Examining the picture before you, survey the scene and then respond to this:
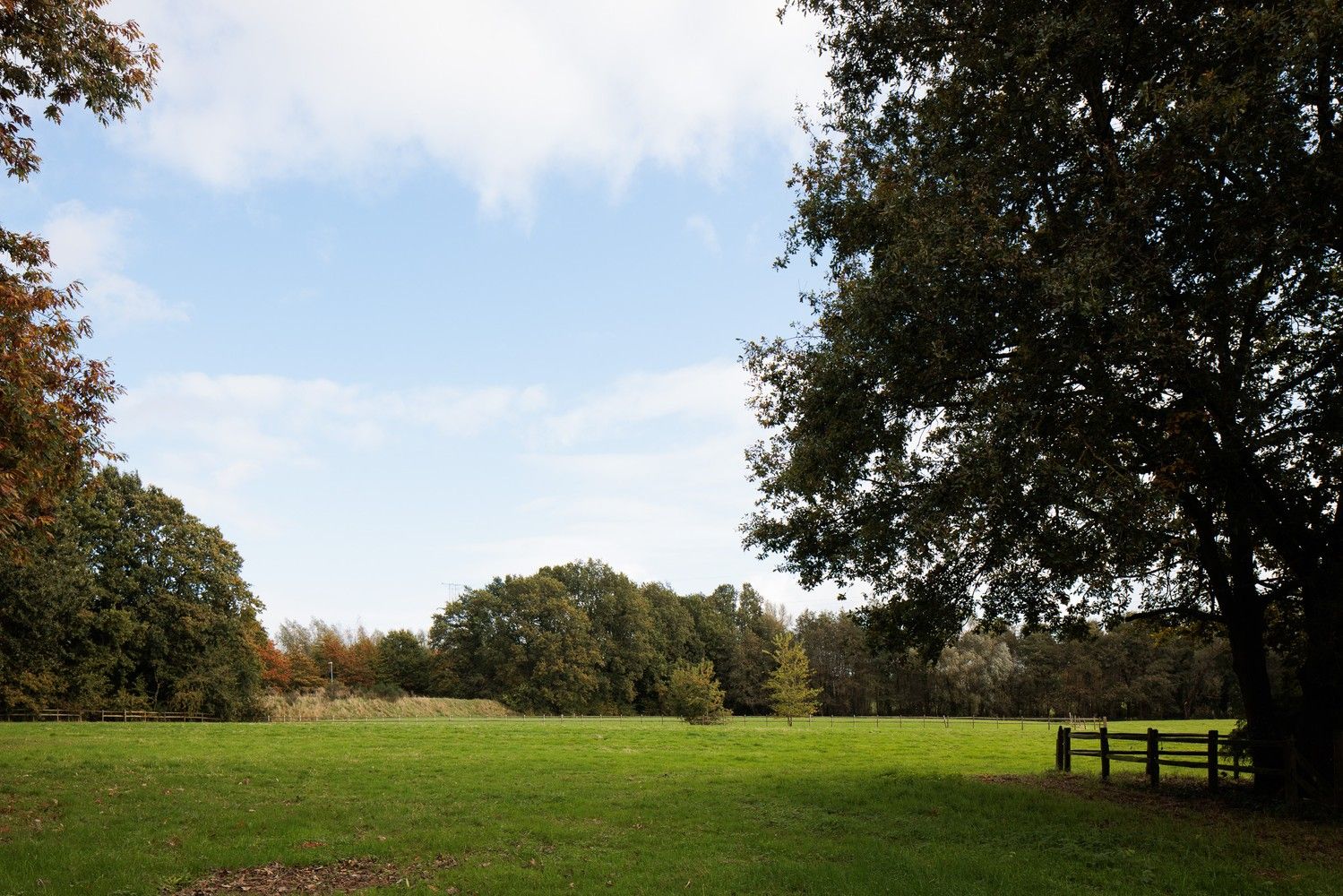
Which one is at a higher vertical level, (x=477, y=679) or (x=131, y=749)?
(x=131, y=749)

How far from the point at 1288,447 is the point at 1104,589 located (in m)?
4.52

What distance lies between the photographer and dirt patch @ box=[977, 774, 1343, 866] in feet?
41.4

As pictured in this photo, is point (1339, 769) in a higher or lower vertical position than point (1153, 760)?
higher

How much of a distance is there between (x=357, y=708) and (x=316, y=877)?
191 ft

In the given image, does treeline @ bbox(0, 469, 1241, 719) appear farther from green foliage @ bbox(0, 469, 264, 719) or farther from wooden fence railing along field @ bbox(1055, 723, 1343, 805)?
wooden fence railing along field @ bbox(1055, 723, 1343, 805)

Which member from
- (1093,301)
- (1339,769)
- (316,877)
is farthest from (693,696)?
(1093,301)

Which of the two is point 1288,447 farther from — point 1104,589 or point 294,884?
point 294,884

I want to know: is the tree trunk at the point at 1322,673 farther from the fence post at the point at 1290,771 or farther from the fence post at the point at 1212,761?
the fence post at the point at 1212,761

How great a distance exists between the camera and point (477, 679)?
9319cm

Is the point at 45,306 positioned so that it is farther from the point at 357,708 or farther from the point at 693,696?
the point at 357,708

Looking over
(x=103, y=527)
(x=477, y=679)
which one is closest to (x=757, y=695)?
(x=477, y=679)

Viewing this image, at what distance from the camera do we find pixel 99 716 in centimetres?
4934

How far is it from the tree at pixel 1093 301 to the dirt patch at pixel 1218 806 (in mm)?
1526

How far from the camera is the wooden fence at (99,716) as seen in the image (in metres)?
47.0
